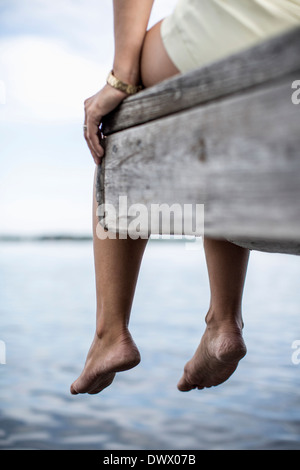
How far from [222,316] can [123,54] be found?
753mm

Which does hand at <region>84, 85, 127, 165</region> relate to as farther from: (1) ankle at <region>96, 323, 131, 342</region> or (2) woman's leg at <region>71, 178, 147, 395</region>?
(1) ankle at <region>96, 323, 131, 342</region>

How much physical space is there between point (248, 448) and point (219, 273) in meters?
1.66

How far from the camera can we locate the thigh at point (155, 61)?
91cm

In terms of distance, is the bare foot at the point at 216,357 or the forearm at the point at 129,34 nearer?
the forearm at the point at 129,34

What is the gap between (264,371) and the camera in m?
3.85

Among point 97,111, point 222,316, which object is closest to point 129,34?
point 97,111

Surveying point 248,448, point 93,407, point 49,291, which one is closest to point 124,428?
point 93,407

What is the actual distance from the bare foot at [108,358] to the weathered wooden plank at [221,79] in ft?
2.04

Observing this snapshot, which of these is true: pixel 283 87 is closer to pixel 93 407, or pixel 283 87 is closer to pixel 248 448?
pixel 248 448

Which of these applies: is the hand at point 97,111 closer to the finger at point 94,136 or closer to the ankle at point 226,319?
the finger at point 94,136

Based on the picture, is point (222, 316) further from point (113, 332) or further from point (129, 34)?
point (129, 34)

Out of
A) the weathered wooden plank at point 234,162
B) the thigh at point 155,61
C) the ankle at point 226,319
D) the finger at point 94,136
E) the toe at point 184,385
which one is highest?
the thigh at point 155,61

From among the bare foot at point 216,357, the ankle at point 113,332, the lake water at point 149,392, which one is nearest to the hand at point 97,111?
the ankle at point 113,332

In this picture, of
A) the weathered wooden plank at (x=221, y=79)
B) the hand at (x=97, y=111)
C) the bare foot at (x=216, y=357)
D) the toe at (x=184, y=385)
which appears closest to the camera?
the weathered wooden plank at (x=221, y=79)
